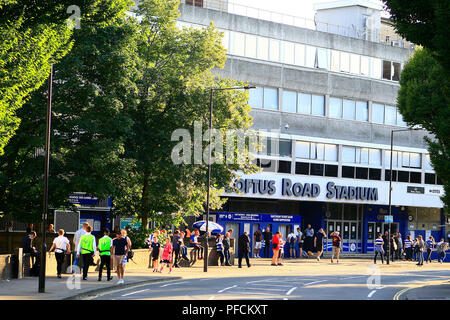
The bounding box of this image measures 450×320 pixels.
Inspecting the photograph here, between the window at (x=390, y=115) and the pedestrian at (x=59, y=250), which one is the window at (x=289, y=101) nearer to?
the window at (x=390, y=115)

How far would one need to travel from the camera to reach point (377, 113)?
6347cm

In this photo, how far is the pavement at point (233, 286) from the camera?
23781mm

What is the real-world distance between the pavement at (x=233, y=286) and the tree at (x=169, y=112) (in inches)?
137

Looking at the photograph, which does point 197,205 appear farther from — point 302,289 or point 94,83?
point 302,289

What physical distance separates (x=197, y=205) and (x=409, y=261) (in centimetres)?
2109

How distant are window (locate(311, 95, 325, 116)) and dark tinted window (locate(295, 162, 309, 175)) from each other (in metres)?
3.94

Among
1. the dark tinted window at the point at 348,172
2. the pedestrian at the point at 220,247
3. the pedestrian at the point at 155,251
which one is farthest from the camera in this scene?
the dark tinted window at the point at 348,172

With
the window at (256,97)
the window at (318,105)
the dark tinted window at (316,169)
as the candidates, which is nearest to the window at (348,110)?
the window at (318,105)

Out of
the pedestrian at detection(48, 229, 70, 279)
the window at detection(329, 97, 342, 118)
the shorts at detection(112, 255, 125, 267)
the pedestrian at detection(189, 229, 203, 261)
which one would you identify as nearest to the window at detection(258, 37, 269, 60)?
the window at detection(329, 97, 342, 118)

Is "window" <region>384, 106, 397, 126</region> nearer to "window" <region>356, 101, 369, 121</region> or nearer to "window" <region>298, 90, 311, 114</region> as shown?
"window" <region>356, 101, 369, 121</region>

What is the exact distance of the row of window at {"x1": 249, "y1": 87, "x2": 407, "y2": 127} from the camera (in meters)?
56.0

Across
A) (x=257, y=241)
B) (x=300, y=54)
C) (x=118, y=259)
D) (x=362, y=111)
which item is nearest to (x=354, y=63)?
(x=362, y=111)

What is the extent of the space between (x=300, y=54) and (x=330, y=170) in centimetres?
840

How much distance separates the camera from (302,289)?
27.6m
